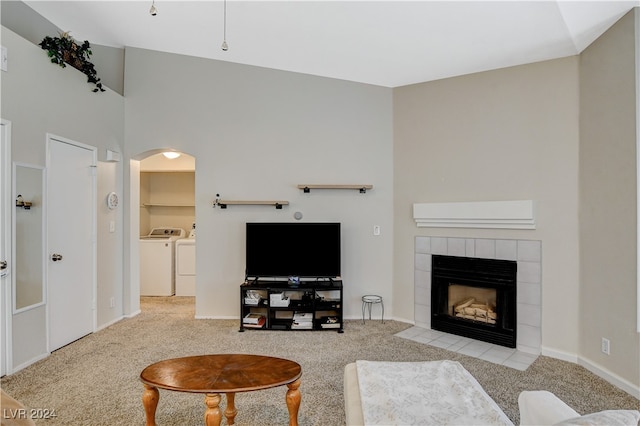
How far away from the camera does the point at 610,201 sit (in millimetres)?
2902

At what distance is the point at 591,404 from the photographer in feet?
8.25

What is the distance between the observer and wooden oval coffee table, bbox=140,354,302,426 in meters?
1.86

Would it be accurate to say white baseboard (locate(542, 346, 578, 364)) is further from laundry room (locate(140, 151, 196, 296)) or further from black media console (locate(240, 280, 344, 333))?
laundry room (locate(140, 151, 196, 296))

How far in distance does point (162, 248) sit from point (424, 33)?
4.78 metres

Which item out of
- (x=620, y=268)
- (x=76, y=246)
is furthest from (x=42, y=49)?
(x=620, y=268)

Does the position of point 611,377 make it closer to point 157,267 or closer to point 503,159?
point 503,159

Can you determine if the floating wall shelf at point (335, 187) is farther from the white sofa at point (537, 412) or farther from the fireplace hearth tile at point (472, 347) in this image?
the white sofa at point (537, 412)

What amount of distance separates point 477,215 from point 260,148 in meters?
2.58

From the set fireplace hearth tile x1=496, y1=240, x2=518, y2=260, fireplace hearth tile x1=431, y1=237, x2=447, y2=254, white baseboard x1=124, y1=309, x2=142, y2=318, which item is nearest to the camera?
fireplace hearth tile x1=496, y1=240, x2=518, y2=260

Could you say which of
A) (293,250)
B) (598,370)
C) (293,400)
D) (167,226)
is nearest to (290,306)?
(293,250)

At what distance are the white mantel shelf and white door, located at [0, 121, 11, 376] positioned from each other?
3.79 metres

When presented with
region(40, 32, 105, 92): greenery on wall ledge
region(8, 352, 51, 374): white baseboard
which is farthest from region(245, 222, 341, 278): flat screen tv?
region(40, 32, 105, 92): greenery on wall ledge

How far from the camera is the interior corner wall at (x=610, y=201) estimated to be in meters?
2.70

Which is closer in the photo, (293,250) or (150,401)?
(150,401)
